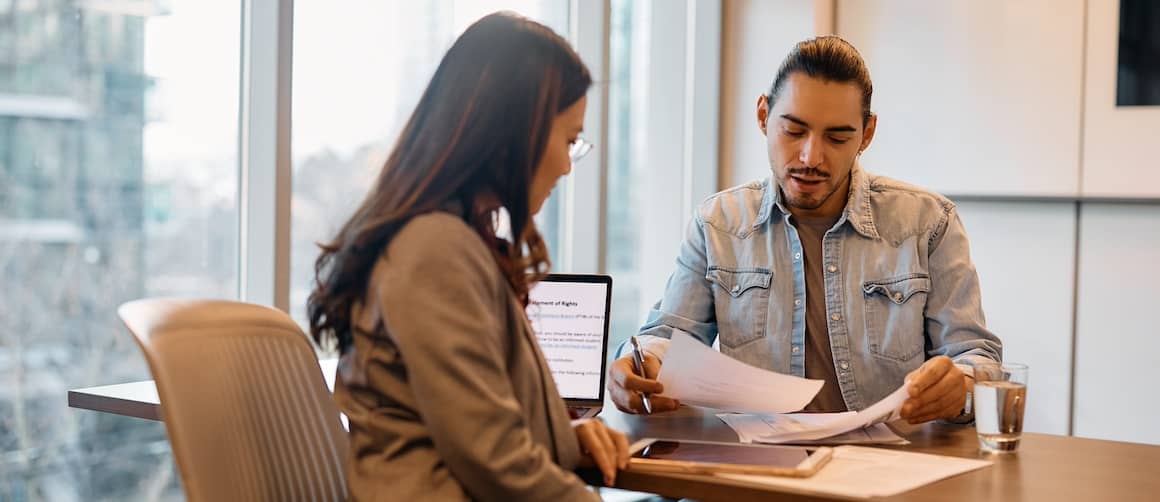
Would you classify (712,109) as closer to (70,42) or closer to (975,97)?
(975,97)

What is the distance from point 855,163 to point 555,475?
120cm

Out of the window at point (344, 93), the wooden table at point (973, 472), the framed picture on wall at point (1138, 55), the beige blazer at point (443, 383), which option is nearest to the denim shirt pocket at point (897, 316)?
the wooden table at point (973, 472)

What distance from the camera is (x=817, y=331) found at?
7.18 feet

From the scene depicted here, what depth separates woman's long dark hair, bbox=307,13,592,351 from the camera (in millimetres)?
1282

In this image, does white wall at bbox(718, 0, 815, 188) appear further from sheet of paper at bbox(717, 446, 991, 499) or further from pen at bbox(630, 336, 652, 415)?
sheet of paper at bbox(717, 446, 991, 499)

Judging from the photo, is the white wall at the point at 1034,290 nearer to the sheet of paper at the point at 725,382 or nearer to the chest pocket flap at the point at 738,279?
the chest pocket flap at the point at 738,279

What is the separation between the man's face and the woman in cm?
81

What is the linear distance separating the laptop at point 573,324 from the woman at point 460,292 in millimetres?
733

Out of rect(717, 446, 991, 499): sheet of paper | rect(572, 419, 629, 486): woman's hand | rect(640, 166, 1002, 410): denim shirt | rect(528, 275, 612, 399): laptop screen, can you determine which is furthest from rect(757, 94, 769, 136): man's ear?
rect(572, 419, 629, 486): woman's hand

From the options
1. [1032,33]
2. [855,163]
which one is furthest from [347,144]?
[1032,33]

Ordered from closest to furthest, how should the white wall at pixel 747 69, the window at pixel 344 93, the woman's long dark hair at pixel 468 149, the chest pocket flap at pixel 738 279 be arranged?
the woman's long dark hair at pixel 468 149, the chest pocket flap at pixel 738 279, the window at pixel 344 93, the white wall at pixel 747 69

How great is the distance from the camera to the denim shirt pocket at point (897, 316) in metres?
2.10

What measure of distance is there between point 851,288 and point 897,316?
97mm

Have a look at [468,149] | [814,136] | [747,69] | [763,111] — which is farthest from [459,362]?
[747,69]
